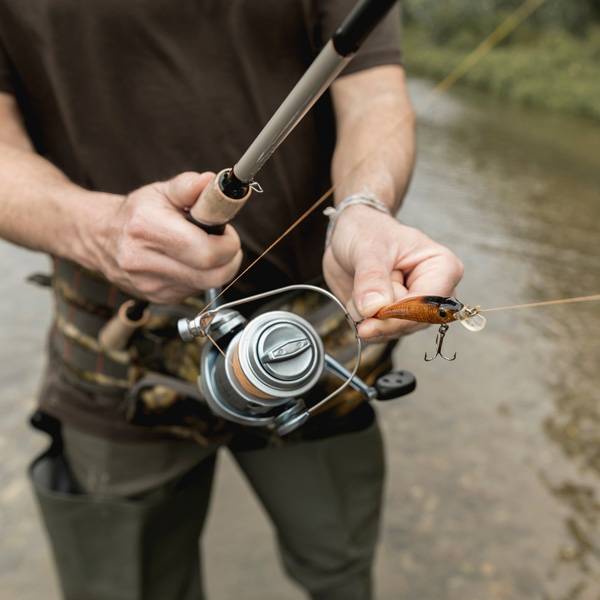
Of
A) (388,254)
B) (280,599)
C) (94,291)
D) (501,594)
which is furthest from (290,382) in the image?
(501,594)

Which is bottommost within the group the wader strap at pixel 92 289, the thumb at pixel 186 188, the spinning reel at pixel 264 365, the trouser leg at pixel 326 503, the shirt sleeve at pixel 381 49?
the trouser leg at pixel 326 503

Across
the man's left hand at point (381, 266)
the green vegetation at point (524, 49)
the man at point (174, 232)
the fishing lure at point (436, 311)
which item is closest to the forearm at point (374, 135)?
the man at point (174, 232)

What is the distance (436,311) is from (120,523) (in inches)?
39.6

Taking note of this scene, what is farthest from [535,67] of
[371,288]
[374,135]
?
[371,288]

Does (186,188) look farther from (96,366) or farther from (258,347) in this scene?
(96,366)

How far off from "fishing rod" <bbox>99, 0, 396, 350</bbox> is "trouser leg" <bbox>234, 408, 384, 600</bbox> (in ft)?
2.03

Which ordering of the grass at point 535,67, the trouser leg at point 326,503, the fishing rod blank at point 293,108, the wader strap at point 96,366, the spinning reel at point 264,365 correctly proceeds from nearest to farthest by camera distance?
1. the fishing rod blank at point 293,108
2. the spinning reel at point 264,365
3. the wader strap at point 96,366
4. the trouser leg at point 326,503
5. the grass at point 535,67

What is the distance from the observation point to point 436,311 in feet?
2.67

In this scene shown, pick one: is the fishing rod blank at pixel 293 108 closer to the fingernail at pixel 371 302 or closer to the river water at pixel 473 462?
the fingernail at pixel 371 302

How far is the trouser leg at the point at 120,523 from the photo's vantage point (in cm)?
145

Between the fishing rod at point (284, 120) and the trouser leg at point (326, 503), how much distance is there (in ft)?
2.03

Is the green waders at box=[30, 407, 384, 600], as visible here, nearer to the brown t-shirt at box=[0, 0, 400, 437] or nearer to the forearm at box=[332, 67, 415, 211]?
the brown t-shirt at box=[0, 0, 400, 437]

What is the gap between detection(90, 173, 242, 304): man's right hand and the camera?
943 millimetres

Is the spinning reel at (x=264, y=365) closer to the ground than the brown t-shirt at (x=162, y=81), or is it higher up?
closer to the ground
